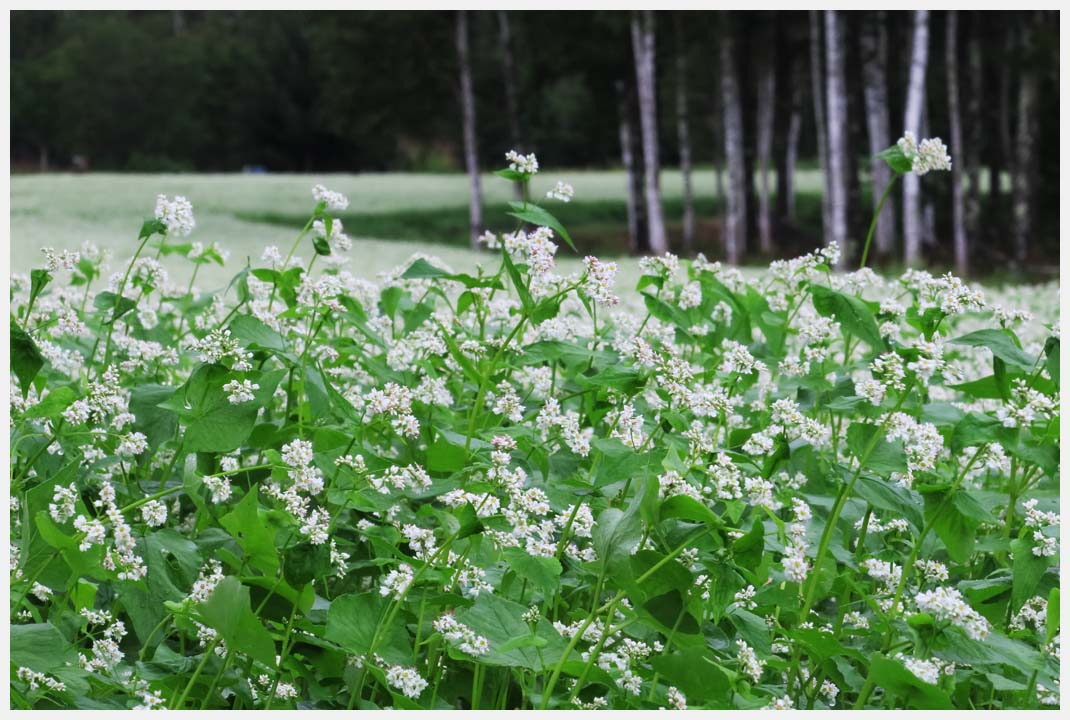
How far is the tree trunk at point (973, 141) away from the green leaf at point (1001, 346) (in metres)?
17.9

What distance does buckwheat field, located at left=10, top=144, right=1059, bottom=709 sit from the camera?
6.79ft

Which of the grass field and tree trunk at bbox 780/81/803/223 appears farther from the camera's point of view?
tree trunk at bbox 780/81/803/223

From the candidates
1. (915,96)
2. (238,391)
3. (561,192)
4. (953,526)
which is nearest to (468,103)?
(915,96)

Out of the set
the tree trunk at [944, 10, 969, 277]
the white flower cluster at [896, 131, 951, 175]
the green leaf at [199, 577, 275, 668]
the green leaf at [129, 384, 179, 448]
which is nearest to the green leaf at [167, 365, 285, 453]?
the green leaf at [129, 384, 179, 448]

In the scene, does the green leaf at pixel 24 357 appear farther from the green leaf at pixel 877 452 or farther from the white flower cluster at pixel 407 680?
the green leaf at pixel 877 452

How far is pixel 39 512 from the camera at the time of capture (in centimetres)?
216

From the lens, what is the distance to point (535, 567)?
6.77ft

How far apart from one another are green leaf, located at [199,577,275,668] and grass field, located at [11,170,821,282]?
47.5 feet

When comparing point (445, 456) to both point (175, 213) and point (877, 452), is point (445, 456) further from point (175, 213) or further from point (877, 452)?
point (175, 213)

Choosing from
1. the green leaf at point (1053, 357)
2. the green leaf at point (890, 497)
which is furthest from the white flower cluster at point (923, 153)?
the green leaf at point (890, 497)

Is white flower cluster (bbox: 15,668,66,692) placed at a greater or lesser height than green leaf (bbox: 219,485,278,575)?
lesser

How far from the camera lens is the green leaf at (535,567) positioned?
205 cm

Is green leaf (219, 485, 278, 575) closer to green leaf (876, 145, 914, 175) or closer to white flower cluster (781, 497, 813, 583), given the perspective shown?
white flower cluster (781, 497, 813, 583)

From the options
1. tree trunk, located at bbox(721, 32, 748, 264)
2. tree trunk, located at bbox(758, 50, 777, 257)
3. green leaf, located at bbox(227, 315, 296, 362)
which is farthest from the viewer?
tree trunk, located at bbox(758, 50, 777, 257)
